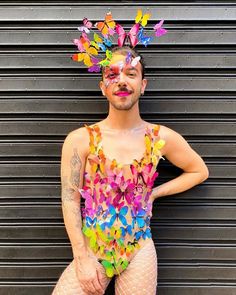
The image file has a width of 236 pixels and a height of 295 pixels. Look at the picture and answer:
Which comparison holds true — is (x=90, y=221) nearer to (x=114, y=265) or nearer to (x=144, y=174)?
(x=114, y=265)

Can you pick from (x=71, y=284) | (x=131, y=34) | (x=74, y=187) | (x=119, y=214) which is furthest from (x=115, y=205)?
(x=131, y=34)

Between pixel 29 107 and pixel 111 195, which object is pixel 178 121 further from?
pixel 29 107

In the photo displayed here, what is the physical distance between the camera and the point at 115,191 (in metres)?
2.42

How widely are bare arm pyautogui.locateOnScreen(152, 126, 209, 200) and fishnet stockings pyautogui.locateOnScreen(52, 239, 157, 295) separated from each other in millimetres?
447

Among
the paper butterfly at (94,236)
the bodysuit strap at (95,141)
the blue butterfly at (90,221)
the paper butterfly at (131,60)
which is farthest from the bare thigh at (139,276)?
the paper butterfly at (131,60)

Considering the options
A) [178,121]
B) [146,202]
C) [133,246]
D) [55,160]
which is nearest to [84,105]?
[55,160]

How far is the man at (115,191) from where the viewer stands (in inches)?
92.5

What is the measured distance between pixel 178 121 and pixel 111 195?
0.87 m

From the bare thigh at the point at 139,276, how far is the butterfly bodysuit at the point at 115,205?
0.04 metres

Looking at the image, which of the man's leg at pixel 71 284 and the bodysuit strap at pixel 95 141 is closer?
the man's leg at pixel 71 284

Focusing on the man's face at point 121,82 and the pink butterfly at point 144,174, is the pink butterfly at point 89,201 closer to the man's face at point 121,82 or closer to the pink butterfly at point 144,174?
the pink butterfly at point 144,174

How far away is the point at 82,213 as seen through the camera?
2729 mm

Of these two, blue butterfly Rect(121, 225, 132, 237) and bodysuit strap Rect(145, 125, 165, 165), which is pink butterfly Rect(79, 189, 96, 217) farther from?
bodysuit strap Rect(145, 125, 165, 165)

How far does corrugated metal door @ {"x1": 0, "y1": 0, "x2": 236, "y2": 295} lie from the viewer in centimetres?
290
